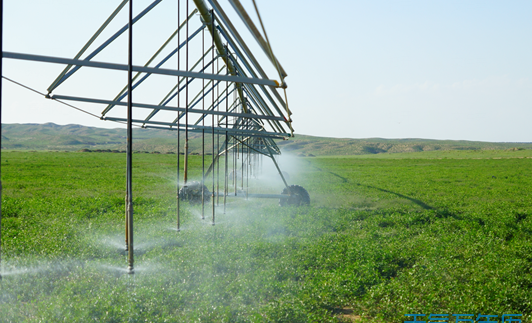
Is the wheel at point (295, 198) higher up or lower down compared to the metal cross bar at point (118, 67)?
lower down

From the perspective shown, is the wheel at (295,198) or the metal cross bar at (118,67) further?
the wheel at (295,198)

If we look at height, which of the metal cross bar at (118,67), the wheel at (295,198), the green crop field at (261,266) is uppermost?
the metal cross bar at (118,67)

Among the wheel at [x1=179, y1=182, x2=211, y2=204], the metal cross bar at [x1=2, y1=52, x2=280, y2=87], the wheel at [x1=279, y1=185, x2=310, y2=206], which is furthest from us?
the wheel at [x1=279, y1=185, x2=310, y2=206]

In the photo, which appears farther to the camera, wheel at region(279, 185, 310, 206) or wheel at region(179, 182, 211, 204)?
wheel at region(279, 185, 310, 206)

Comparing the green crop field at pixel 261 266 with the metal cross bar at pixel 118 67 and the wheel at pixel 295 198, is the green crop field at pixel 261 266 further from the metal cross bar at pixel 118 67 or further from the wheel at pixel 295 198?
the metal cross bar at pixel 118 67

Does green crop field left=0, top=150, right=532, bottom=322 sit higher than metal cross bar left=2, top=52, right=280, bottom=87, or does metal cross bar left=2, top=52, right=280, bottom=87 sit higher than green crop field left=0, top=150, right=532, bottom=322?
metal cross bar left=2, top=52, right=280, bottom=87

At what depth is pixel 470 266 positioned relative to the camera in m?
8.07

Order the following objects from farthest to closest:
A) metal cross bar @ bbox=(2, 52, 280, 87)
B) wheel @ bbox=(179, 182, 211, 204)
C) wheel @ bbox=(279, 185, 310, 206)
Result: wheel @ bbox=(279, 185, 310, 206) < wheel @ bbox=(179, 182, 211, 204) < metal cross bar @ bbox=(2, 52, 280, 87)

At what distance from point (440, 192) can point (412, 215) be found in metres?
9.94

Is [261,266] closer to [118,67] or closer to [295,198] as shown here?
[118,67]

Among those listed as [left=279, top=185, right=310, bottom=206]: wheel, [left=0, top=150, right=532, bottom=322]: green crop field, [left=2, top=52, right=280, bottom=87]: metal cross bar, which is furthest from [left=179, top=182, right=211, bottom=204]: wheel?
[left=2, top=52, right=280, bottom=87]: metal cross bar

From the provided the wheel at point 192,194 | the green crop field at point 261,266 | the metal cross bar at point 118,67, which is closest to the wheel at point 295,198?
the green crop field at point 261,266

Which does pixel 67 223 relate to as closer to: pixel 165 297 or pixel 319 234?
pixel 165 297

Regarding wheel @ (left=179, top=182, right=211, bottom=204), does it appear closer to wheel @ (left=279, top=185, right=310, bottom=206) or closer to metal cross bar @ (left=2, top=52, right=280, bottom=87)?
wheel @ (left=279, top=185, right=310, bottom=206)
